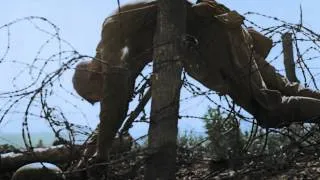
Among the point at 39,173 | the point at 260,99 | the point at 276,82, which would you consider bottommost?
the point at 39,173

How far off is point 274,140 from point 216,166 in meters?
3.27

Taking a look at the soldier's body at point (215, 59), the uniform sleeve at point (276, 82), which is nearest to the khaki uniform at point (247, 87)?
the soldier's body at point (215, 59)

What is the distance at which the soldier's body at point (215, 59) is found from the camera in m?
3.88

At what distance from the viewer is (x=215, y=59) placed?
4145 mm

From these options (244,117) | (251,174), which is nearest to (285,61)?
(244,117)

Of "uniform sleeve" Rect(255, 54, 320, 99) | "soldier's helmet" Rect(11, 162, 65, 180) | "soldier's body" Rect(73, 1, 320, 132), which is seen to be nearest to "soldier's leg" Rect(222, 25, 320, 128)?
"soldier's body" Rect(73, 1, 320, 132)

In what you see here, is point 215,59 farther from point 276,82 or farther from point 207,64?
point 276,82

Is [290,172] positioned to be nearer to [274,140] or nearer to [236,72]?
[236,72]

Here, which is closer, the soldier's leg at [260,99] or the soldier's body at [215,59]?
the soldier's body at [215,59]

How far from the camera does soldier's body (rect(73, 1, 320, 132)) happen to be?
12.7 feet

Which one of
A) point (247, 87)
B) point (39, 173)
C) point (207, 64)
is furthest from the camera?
point (39, 173)

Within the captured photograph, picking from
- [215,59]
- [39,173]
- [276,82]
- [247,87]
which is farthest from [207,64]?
[39,173]

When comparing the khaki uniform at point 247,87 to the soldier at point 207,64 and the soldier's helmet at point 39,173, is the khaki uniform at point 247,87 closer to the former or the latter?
the soldier at point 207,64

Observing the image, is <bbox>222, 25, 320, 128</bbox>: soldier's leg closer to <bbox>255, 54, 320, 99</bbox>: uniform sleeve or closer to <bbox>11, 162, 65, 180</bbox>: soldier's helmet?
<bbox>255, 54, 320, 99</bbox>: uniform sleeve
